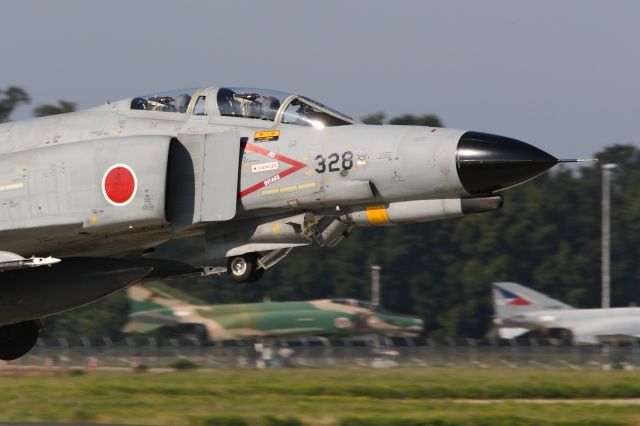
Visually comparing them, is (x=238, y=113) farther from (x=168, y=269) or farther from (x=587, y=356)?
(x=587, y=356)

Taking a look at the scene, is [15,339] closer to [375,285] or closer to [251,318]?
[251,318]

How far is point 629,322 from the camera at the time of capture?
41656 mm

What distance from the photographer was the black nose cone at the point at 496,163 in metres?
11.9

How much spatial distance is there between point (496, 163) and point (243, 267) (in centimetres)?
325

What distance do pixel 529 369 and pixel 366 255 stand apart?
3933 cm

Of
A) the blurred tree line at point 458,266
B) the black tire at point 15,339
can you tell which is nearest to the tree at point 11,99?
the blurred tree line at point 458,266

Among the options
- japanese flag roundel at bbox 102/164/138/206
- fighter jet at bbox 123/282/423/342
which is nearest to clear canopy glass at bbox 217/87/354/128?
japanese flag roundel at bbox 102/164/138/206

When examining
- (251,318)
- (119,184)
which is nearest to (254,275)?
(119,184)

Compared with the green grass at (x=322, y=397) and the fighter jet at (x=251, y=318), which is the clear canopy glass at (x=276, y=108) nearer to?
the green grass at (x=322, y=397)

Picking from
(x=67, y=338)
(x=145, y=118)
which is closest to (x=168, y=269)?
(x=145, y=118)

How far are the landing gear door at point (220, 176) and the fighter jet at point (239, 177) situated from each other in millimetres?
14

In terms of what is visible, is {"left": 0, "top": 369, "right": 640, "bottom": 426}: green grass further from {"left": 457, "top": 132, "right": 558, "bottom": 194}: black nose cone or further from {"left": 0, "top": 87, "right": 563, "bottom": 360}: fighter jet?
{"left": 457, "top": 132, "right": 558, "bottom": 194}: black nose cone

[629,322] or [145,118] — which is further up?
[145,118]

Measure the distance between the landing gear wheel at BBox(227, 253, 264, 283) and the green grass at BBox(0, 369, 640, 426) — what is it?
10.2ft
